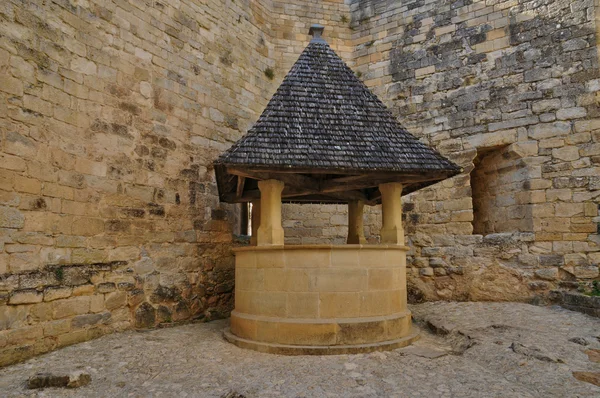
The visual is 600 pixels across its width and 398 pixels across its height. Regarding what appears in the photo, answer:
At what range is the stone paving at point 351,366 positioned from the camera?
3721 millimetres

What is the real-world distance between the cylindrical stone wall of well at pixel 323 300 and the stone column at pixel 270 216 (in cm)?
15

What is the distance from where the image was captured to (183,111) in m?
6.92

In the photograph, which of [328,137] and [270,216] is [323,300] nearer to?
[270,216]

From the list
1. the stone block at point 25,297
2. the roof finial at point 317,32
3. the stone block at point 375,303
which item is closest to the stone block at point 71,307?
the stone block at point 25,297

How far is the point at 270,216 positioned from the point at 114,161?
2246mm

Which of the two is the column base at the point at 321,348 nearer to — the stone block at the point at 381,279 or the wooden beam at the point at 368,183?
the stone block at the point at 381,279

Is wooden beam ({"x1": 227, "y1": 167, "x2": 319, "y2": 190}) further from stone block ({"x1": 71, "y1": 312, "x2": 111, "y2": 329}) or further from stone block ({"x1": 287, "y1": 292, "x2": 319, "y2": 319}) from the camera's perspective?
stone block ({"x1": 71, "y1": 312, "x2": 111, "y2": 329})

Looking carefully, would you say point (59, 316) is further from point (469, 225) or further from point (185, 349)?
point (469, 225)

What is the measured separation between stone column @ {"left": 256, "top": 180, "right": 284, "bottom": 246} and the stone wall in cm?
188

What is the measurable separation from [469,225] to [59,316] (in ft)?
20.6

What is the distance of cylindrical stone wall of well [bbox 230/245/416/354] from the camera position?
4.88 metres

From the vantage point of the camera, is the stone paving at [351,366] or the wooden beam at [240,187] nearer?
the stone paving at [351,366]

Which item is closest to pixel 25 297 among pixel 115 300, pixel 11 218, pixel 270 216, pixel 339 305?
pixel 11 218

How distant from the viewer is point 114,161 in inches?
230
